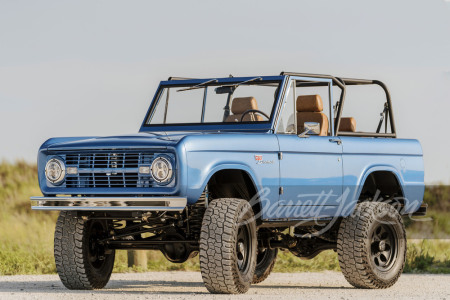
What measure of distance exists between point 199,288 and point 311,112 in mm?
2608

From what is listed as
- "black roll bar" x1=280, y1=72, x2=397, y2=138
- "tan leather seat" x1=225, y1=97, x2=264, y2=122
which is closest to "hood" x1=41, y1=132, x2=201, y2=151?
"tan leather seat" x1=225, y1=97, x2=264, y2=122

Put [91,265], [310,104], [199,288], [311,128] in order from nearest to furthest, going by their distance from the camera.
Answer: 1. [311,128]
2. [91,265]
3. [199,288]
4. [310,104]

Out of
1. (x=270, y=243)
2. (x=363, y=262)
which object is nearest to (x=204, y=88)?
(x=270, y=243)

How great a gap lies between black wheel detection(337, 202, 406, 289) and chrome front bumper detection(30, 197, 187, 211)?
3.03 m

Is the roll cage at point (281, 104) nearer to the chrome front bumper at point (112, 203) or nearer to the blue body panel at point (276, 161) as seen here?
the blue body panel at point (276, 161)

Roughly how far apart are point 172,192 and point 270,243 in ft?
8.80

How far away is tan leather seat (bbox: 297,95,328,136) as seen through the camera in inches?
489

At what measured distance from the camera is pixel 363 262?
12.1 meters

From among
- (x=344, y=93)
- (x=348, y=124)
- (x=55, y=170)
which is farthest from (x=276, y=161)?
(x=348, y=124)

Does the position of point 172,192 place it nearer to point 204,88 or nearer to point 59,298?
point 59,298

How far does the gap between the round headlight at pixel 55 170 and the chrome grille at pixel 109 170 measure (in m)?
0.07

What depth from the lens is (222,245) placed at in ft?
33.4

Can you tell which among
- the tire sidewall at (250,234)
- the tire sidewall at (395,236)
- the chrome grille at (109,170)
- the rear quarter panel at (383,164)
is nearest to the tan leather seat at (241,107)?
the rear quarter panel at (383,164)

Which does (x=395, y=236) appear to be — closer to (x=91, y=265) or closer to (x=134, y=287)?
(x=134, y=287)
